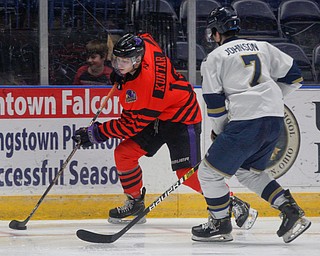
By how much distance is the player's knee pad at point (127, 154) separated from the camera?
17.5 feet

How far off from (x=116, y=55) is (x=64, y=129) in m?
0.89

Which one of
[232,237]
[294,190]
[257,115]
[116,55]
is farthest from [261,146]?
[294,190]

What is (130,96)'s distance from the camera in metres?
5.02

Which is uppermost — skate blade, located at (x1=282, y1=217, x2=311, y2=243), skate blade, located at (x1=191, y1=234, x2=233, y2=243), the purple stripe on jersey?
the purple stripe on jersey

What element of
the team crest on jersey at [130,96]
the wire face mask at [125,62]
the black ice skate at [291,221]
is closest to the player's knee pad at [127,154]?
the team crest on jersey at [130,96]

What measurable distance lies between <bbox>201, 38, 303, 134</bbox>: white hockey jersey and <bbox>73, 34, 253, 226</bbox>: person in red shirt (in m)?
0.68

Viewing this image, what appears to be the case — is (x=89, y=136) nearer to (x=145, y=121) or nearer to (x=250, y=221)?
(x=145, y=121)

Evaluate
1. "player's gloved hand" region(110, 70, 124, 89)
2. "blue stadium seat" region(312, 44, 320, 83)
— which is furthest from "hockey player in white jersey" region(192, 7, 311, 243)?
"blue stadium seat" region(312, 44, 320, 83)

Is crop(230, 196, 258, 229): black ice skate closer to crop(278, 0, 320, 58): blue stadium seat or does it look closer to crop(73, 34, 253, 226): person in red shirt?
crop(73, 34, 253, 226): person in red shirt

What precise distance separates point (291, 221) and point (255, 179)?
30 cm

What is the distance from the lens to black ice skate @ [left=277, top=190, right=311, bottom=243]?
449 cm

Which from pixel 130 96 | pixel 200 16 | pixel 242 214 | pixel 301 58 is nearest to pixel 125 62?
pixel 130 96

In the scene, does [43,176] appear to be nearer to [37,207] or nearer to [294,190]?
[37,207]

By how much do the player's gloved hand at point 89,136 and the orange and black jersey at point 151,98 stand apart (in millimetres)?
34
